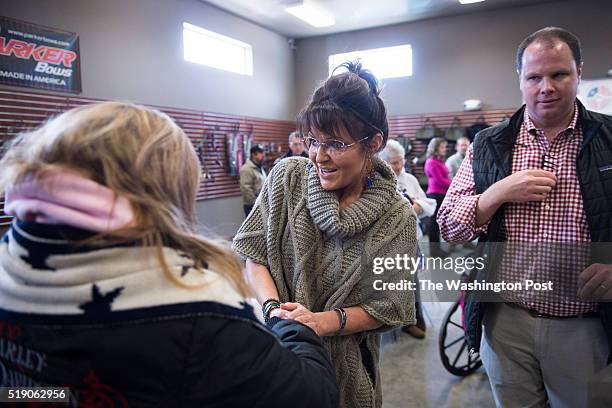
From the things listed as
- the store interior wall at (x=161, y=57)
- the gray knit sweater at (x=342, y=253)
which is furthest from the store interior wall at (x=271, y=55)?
the gray knit sweater at (x=342, y=253)

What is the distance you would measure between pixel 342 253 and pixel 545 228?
75cm

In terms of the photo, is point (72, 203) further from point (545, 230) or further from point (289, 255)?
point (545, 230)

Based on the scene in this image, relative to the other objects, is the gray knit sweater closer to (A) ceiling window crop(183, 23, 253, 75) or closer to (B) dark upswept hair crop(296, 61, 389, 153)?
(B) dark upswept hair crop(296, 61, 389, 153)

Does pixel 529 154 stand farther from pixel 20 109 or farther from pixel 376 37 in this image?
pixel 376 37

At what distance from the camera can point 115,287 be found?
66 cm

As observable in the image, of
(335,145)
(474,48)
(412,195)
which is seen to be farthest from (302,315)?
(474,48)

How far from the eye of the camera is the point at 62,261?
657 millimetres

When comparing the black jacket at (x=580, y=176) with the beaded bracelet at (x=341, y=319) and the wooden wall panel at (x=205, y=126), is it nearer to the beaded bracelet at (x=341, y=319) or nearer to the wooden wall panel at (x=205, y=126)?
the beaded bracelet at (x=341, y=319)

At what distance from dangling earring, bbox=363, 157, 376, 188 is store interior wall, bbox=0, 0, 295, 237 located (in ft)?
8.79

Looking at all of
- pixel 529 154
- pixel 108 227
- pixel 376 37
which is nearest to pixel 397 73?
pixel 376 37

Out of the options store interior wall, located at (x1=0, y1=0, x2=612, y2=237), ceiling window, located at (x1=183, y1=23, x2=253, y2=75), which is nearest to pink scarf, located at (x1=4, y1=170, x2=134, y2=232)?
store interior wall, located at (x1=0, y1=0, x2=612, y2=237)

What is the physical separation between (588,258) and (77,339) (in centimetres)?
154

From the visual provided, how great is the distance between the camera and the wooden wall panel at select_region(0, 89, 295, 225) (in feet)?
16.0

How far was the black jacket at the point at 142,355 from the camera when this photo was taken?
2.13 ft
